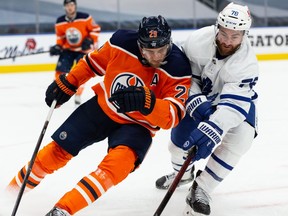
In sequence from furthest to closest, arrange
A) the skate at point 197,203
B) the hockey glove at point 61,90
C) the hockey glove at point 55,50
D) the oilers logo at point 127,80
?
the hockey glove at point 55,50
the hockey glove at point 61,90
the skate at point 197,203
the oilers logo at point 127,80

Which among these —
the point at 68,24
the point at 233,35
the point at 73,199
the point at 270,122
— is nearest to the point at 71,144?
the point at 73,199

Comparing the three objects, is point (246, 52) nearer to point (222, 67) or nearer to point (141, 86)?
point (222, 67)

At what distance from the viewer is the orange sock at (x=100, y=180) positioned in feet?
7.39

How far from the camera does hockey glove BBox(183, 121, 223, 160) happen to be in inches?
94.1

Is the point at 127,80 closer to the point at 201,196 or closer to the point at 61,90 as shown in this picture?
the point at 61,90

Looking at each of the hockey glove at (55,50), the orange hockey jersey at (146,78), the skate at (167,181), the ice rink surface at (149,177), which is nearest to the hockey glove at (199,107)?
the orange hockey jersey at (146,78)

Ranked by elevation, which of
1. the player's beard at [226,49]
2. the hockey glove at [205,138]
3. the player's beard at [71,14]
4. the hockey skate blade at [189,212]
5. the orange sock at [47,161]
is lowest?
the player's beard at [71,14]

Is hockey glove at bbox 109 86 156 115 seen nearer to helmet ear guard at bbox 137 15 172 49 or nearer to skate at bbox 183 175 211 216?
helmet ear guard at bbox 137 15 172 49

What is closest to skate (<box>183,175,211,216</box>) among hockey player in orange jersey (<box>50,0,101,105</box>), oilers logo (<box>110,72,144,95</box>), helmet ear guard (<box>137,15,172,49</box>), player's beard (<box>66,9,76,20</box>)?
oilers logo (<box>110,72,144,95</box>)

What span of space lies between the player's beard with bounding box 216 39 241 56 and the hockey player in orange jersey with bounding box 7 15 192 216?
0.15 meters

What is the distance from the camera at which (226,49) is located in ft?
8.20

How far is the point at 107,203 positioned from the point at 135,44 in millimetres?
758

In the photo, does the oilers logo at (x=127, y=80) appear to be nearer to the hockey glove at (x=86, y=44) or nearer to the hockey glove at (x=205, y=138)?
the hockey glove at (x=205, y=138)

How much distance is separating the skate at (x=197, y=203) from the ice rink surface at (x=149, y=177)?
0.27 ft
